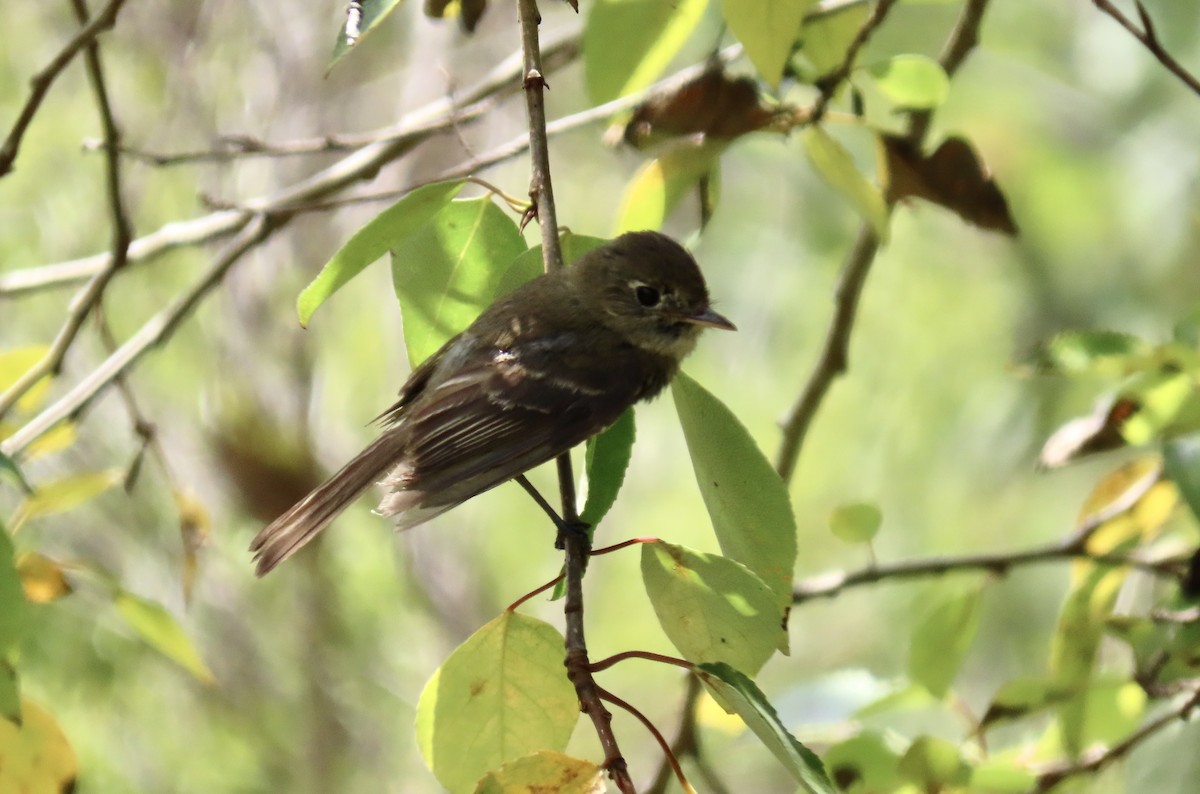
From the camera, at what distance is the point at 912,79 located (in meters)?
2.44

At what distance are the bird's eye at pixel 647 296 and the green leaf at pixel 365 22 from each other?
1427 millimetres

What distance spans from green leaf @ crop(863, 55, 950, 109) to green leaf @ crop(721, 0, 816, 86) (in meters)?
0.54

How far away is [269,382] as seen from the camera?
5.41 meters

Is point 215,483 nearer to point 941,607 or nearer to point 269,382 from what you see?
point 269,382

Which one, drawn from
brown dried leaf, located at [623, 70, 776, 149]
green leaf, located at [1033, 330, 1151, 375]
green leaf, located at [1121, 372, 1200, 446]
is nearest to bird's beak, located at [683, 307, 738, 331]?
brown dried leaf, located at [623, 70, 776, 149]

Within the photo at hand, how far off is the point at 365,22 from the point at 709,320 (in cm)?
145

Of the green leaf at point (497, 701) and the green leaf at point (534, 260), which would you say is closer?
the green leaf at point (497, 701)

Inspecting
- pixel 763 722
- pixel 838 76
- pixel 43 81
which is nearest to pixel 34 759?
pixel 763 722

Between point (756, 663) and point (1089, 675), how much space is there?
1151 mm

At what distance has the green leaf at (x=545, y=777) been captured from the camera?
60.2 inches

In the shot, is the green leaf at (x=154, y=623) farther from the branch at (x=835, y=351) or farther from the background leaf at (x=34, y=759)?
the branch at (x=835, y=351)

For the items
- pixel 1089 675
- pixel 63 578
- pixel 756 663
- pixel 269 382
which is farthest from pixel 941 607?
pixel 269 382

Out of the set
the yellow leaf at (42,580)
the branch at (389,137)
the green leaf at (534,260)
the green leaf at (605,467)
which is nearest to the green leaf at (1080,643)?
the green leaf at (605,467)

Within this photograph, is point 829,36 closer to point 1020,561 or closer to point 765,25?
point 765,25
